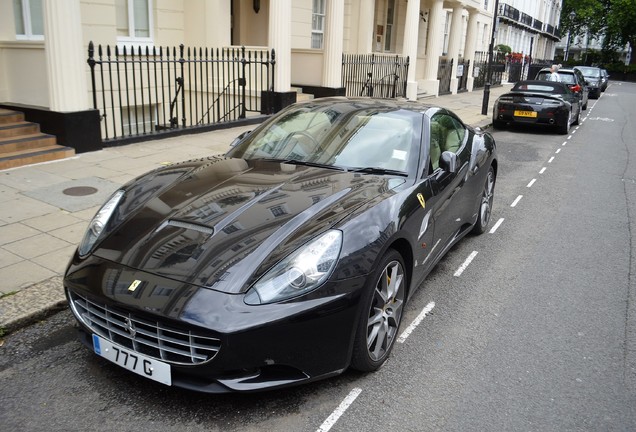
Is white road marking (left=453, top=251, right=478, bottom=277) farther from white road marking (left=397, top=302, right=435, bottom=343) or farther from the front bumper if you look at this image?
the front bumper

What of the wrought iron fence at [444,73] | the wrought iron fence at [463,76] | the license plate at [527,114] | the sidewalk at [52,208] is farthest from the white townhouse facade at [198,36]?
the license plate at [527,114]

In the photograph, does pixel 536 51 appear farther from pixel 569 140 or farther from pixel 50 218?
pixel 50 218

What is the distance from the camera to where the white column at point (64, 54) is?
→ 8.12 meters

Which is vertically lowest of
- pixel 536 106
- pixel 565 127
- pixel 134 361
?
pixel 134 361

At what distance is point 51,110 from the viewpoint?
8.51 m

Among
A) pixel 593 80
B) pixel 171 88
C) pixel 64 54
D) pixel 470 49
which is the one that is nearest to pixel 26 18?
pixel 64 54

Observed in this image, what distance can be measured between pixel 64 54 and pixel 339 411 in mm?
7521

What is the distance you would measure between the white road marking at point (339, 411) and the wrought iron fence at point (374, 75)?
1496 cm

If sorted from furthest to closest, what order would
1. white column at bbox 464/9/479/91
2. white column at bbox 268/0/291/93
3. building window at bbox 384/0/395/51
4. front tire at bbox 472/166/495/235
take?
white column at bbox 464/9/479/91, building window at bbox 384/0/395/51, white column at bbox 268/0/291/93, front tire at bbox 472/166/495/235

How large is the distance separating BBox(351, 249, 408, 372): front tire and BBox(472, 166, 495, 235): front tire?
2760 millimetres

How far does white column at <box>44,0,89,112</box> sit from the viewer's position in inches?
320

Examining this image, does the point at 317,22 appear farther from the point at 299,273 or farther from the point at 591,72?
the point at 591,72

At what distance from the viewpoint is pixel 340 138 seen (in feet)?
14.3

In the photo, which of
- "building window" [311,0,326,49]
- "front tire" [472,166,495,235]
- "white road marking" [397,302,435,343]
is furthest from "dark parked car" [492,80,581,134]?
"white road marking" [397,302,435,343]
